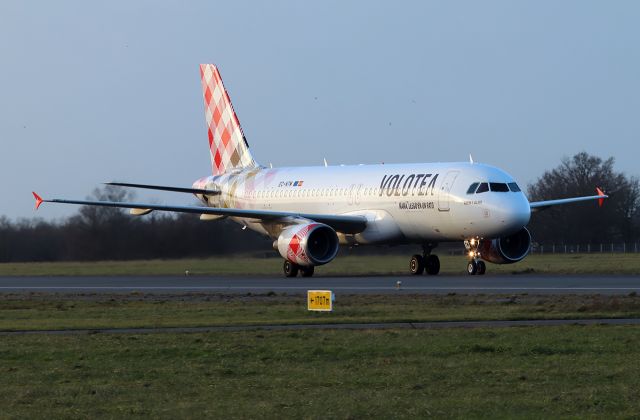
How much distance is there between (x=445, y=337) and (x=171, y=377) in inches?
204

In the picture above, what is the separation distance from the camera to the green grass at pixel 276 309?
72.4ft

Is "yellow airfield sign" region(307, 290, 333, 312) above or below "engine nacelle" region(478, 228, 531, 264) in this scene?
below

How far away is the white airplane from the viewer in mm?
39812

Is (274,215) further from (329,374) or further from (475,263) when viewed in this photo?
(329,374)

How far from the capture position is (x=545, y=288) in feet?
101

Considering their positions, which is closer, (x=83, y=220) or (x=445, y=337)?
(x=445, y=337)

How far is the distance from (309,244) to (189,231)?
11.6m

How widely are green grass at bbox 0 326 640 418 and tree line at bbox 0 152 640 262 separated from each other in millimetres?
32447

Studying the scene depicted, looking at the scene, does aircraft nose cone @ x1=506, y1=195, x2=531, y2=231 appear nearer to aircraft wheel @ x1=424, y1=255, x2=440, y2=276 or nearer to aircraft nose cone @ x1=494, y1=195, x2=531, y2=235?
aircraft nose cone @ x1=494, y1=195, x2=531, y2=235

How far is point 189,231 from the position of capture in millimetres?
51781

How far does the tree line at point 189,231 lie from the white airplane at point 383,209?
200cm

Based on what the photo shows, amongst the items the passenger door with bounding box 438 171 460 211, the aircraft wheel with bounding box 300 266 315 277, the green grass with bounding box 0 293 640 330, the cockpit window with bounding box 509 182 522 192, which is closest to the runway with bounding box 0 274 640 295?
the aircraft wheel with bounding box 300 266 315 277

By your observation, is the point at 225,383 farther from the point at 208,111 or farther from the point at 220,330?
the point at 208,111

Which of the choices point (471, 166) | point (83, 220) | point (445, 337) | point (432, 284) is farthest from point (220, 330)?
point (83, 220)
